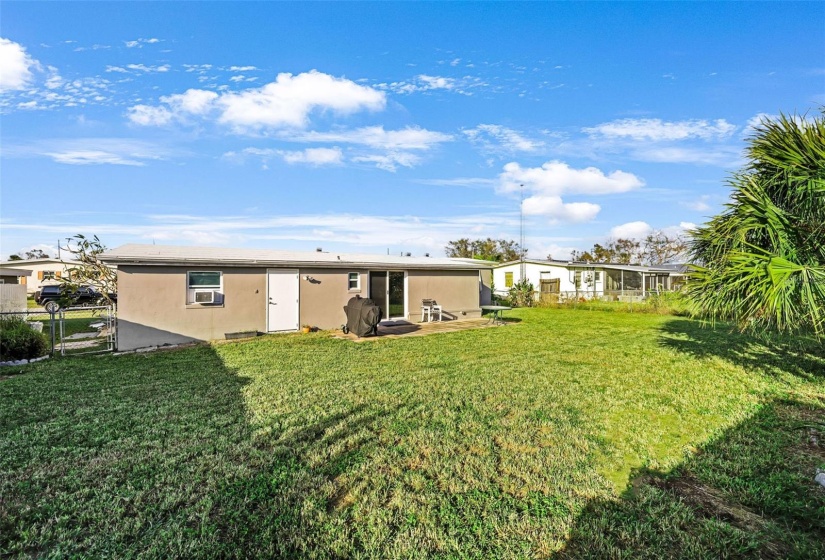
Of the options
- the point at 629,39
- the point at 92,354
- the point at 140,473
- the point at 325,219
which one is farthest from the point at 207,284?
the point at 629,39

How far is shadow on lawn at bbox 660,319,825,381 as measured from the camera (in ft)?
24.6

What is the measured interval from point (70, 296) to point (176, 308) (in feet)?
13.4

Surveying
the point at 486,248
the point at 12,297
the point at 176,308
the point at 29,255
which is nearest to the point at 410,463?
the point at 176,308

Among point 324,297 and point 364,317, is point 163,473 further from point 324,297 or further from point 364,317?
point 324,297

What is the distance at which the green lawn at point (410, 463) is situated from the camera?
2.47 metres

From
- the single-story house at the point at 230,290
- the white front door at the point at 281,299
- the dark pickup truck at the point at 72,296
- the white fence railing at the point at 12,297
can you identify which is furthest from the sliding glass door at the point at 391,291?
the white fence railing at the point at 12,297

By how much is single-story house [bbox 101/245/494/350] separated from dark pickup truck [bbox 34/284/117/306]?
2.28m

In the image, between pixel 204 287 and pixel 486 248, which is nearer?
pixel 204 287

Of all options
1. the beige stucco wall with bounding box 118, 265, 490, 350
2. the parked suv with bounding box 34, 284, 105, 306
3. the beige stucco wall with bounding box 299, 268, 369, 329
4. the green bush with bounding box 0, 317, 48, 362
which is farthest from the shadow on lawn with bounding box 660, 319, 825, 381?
the parked suv with bounding box 34, 284, 105, 306

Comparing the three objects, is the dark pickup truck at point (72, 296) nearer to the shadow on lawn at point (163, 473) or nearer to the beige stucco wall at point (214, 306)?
the beige stucco wall at point (214, 306)

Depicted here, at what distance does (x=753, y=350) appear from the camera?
9430 millimetres

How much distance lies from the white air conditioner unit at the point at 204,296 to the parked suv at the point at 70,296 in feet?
12.0

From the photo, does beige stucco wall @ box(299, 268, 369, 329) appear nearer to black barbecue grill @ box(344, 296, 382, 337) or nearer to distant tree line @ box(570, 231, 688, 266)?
black barbecue grill @ box(344, 296, 382, 337)

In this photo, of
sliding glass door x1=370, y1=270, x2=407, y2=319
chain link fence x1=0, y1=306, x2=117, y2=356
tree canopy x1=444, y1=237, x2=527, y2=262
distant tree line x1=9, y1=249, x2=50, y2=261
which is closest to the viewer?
chain link fence x1=0, y1=306, x2=117, y2=356
